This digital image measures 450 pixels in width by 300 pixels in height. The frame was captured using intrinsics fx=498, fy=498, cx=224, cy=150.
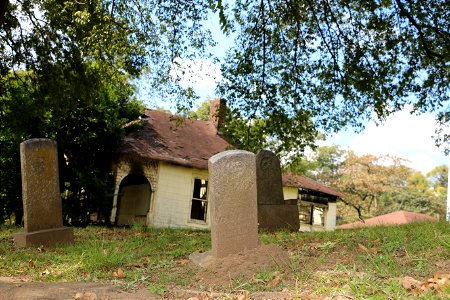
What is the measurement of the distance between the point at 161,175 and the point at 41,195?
38.1 feet

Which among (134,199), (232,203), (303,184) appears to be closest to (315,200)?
(303,184)

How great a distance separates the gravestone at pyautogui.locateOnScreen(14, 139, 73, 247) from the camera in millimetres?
11078

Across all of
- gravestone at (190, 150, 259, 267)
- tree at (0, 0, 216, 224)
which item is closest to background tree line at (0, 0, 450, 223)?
tree at (0, 0, 216, 224)

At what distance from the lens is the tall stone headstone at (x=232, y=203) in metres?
7.38

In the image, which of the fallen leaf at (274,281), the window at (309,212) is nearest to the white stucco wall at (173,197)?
the window at (309,212)

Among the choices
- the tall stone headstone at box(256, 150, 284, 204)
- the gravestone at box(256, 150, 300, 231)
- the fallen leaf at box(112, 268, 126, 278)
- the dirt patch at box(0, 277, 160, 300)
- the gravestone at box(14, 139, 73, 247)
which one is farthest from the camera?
the tall stone headstone at box(256, 150, 284, 204)

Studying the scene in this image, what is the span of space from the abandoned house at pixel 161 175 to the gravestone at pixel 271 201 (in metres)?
8.33

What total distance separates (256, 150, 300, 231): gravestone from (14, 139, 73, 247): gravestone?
4817 millimetres

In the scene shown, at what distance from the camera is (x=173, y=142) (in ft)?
79.5

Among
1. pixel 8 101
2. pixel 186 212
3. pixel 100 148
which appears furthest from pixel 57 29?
pixel 186 212

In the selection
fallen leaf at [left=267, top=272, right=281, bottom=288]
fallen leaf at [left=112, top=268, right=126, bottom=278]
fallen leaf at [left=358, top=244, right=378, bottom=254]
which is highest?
fallen leaf at [left=358, top=244, right=378, bottom=254]

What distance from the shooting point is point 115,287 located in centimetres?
620

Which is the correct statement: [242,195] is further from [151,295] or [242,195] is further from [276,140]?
[276,140]

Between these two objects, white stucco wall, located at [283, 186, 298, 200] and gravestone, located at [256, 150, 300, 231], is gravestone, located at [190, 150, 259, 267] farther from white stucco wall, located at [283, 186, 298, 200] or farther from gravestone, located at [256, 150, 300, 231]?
white stucco wall, located at [283, 186, 298, 200]
